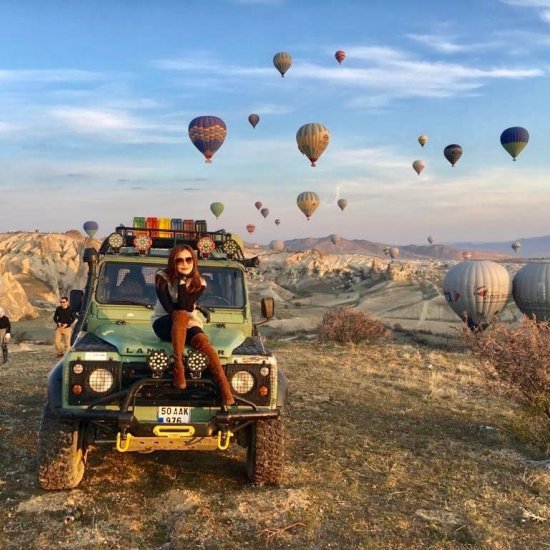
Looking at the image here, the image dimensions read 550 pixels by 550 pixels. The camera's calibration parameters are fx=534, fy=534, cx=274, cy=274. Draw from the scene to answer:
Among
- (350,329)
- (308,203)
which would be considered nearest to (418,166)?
(308,203)

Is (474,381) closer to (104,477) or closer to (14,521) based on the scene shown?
(104,477)

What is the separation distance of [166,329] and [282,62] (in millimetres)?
57381

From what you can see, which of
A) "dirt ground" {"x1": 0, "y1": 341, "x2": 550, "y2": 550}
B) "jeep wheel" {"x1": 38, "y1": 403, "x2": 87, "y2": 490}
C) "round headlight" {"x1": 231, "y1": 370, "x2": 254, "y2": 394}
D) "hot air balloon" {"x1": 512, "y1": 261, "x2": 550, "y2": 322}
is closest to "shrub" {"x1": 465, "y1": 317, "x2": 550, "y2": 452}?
"dirt ground" {"x1": 0, "y1": 341, "x2": 550, "y2": 550}

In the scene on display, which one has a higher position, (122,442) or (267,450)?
(122,442)

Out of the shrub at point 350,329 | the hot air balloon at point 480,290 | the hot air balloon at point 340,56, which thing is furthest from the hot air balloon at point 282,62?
the shrub at point 350,329

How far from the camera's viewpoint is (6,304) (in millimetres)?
34844

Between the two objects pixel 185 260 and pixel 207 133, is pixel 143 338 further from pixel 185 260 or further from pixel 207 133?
pixel 207 133

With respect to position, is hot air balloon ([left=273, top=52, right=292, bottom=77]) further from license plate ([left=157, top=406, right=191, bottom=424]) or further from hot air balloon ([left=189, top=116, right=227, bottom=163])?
license plate ([left=157, top=406, right=191, bottom=424])

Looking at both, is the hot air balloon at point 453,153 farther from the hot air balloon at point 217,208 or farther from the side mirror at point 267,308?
the side mirror at point 267,308

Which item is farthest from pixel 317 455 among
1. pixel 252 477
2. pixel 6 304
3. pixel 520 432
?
pixel 6 304

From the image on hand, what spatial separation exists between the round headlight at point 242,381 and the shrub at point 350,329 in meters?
15.9

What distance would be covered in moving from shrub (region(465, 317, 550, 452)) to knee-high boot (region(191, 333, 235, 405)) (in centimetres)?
471

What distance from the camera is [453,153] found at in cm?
5631

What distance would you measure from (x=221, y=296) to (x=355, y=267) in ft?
265
